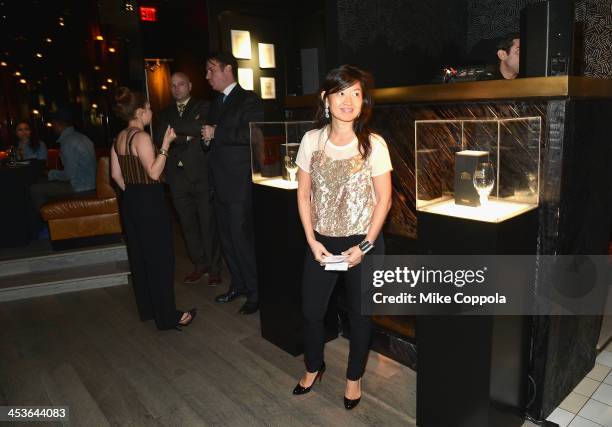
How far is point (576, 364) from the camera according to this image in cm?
231

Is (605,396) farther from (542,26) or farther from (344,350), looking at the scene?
(542,26)

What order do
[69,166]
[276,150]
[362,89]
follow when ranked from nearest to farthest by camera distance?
[362,89]
[276,150]
[69,166]

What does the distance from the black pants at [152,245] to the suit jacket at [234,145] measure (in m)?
0.44

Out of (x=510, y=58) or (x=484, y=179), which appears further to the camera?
(x=510, y=58)

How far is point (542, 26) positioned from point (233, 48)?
15.3 ft

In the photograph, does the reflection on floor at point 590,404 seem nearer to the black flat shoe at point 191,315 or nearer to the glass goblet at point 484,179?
the glass goblet at point 484,179

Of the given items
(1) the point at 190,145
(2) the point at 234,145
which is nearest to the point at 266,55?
(1) the point at 190,145

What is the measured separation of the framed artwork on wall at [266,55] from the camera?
6281mm

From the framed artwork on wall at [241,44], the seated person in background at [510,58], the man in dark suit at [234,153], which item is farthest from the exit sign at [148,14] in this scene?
the seated person in background at [510,58]

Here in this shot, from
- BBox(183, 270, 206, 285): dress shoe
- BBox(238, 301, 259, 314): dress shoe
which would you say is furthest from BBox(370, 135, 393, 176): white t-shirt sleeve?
BBox(183, 270, 206, 285): dress shoe

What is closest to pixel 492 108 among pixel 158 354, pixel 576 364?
pixel 576 364

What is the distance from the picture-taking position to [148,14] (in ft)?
23.5

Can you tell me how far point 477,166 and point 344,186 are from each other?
528 mm

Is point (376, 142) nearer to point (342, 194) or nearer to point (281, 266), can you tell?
point (342, 194)
